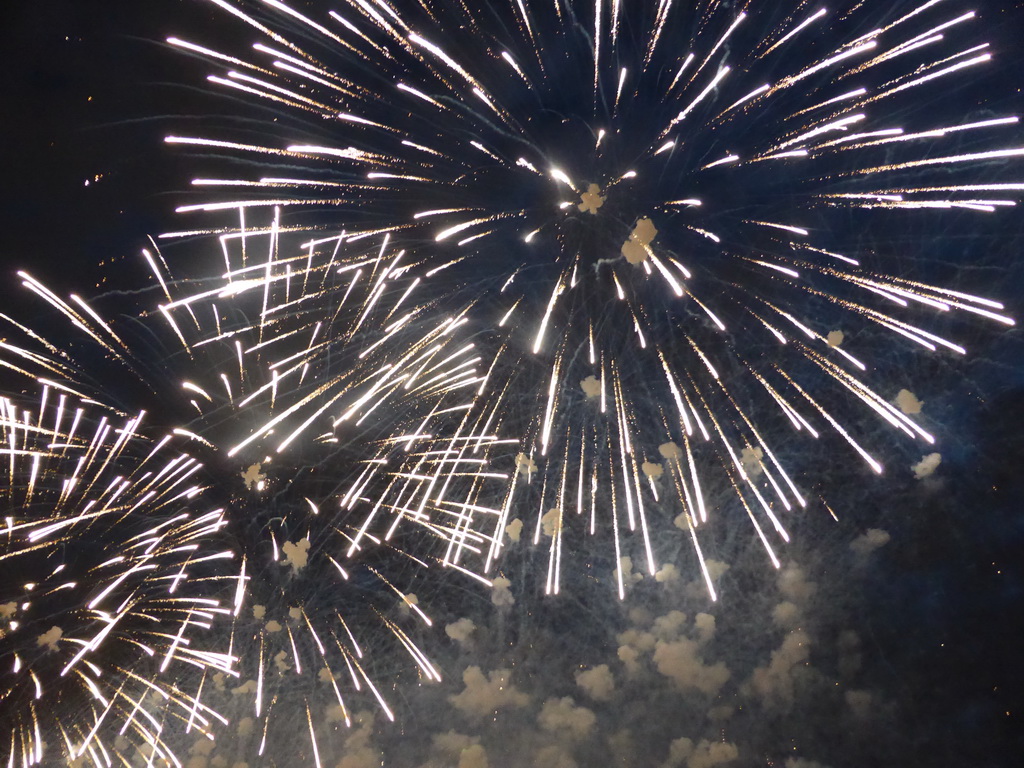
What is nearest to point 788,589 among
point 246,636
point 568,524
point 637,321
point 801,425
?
point 801,425

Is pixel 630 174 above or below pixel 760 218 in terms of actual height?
above

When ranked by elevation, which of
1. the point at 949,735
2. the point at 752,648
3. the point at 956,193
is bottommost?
the point at 949,735

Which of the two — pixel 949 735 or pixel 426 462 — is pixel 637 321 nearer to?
pixel 426 462

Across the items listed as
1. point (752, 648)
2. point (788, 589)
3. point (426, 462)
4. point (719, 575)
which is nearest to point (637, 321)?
point (426, 462)

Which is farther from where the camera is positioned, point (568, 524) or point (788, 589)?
point (788, 589)

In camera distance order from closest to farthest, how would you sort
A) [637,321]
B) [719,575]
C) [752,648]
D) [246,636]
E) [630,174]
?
[630,174]
[637,321]
[246,636]
[719,575]
[752,648]

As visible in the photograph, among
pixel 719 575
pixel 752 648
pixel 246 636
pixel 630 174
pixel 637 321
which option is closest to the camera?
pixel 630 174

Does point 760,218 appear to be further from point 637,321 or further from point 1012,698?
point 1012,698

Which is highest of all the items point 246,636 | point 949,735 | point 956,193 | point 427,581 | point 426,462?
point 426,462

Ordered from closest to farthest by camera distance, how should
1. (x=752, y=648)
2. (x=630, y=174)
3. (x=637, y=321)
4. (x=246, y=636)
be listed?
(x=630, y=174), (x=637, y=321), (x=246, y=636), (x=752, y=648)
